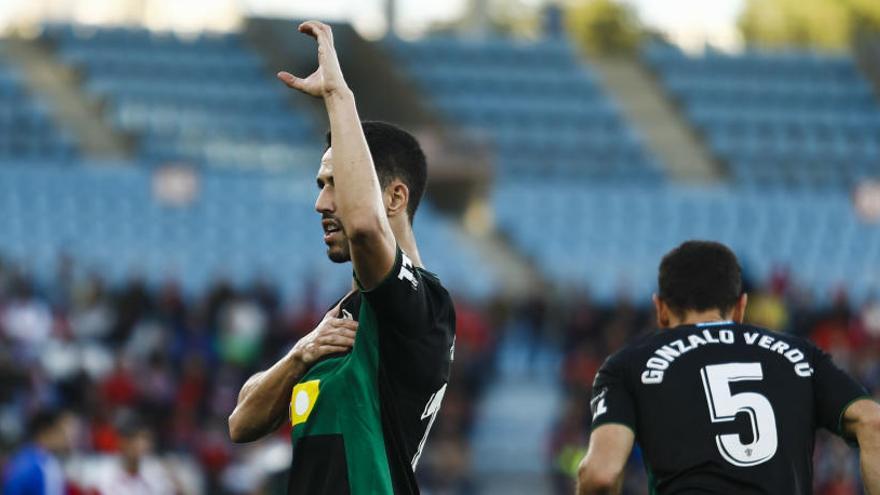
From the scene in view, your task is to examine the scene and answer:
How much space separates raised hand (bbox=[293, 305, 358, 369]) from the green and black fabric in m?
0.04

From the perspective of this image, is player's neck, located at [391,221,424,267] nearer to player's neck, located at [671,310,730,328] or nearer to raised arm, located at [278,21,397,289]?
raised arm, located at [278,21,397,289]

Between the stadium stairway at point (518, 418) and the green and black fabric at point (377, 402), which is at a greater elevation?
the green and black fabric at point (377, 402)

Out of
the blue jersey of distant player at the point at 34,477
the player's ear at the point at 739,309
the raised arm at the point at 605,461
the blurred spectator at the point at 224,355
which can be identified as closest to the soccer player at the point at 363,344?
the raised arm at the point at 605,461

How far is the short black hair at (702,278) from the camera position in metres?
4.61

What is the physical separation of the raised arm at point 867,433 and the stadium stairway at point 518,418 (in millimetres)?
11412

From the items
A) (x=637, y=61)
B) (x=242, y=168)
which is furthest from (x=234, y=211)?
(x=637, y=61)

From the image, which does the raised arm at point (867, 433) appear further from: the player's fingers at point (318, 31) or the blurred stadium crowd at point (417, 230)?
the blurred stadium crowd at point (417, 230)

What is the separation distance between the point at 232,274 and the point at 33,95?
8.60 m

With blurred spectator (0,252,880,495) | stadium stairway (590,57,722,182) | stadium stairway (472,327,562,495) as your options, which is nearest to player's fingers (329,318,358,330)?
blurred spectator (0,252,880,495)

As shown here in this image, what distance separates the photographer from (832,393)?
14.6ft

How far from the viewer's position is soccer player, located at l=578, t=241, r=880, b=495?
437cm

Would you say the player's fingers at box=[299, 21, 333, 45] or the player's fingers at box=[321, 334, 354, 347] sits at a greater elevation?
the player's fingers at box=[299, 21, 333, 45]

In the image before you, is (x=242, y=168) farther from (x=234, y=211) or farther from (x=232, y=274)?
(x=232, y=274)

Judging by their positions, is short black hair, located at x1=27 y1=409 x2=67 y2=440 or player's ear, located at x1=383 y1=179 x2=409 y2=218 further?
short black hair, located at x1=27 y1=409 x2=67 y2=440
